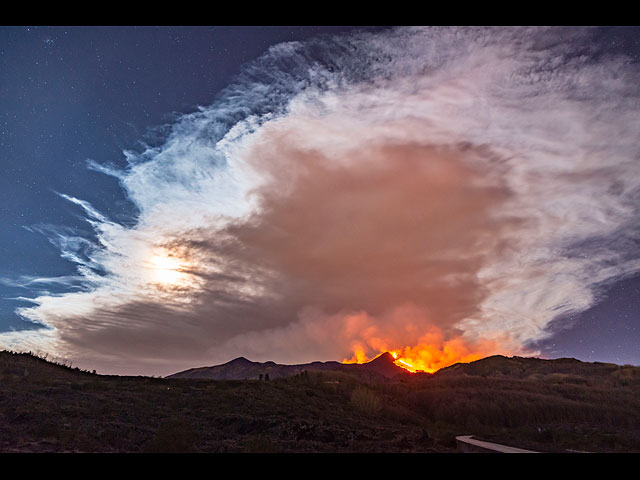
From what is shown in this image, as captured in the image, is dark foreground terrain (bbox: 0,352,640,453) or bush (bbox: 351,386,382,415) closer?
dark foreground terrain (bbox: 0,352,640,453)

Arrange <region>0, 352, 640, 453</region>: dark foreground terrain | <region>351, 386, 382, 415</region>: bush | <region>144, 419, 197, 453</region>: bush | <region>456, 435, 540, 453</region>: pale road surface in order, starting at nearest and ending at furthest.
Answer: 1. <region>144, 419, 197, 453</region>: bush
2. <region>456, 435, 540, 453</region>: pale road surface
3. <region>0, 352, 640, 453</region>: dark foreground terrain
4. <region>351, 386, 382, 415</region>: bush

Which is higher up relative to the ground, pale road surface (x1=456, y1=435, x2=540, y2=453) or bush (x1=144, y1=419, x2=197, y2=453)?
pale road surface (x1=456, y1=435, x2=540, y2=453)

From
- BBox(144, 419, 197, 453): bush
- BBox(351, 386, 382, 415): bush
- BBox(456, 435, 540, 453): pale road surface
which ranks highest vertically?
BBox(351, 386, 382, 415): bush

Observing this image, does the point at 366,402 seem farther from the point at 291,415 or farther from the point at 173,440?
the point at 173,440

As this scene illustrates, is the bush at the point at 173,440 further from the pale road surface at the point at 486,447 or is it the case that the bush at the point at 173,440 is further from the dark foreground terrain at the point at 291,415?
the pale road surface at the point at 486,447

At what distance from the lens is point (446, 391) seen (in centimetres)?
4034

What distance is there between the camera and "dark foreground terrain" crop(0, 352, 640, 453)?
56.5 ft

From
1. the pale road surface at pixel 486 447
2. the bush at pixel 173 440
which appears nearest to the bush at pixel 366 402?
the pale road surface at pixel 486 447

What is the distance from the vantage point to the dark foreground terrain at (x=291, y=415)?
17234 millimetres

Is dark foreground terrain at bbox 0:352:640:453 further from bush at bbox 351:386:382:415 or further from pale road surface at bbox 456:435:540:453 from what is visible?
pale road surface at bbox 456:435:540:453

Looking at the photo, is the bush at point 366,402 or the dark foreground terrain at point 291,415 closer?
the dark foreground terrain at point 291,415

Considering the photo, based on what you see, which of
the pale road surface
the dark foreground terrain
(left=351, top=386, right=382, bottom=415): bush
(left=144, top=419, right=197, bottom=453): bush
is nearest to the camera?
(left=144, top=419, right=197, bottom=453): bush

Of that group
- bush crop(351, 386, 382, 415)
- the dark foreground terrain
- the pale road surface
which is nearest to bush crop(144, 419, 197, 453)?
the dark foreground terrain
